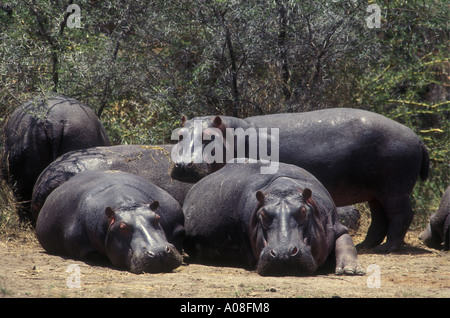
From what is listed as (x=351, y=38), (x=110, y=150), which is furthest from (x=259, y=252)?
(x=351, y=38)

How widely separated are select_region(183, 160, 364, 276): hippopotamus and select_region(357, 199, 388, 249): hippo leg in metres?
1.91

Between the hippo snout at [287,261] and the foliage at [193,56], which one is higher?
the foliage at [193,56]

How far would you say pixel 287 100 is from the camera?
1052cm

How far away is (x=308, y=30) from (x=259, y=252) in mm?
4937

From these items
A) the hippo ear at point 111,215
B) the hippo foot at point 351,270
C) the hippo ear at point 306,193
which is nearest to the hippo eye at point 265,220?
the hippo ear at point 306,193

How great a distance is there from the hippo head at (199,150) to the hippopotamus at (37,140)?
1.43 meters

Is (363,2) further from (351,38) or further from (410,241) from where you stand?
(410,241)

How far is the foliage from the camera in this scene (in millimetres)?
10125

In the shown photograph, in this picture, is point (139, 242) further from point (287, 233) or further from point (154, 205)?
point (287, 233)

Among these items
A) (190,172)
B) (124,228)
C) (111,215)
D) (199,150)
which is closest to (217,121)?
(199,150)

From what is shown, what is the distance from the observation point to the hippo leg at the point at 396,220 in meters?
8.49

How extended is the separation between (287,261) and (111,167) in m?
3.35

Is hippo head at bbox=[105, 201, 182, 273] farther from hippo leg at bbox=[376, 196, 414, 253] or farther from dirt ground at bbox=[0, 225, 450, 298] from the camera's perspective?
hippo leg at bbox=[376, 196, 414, 253]

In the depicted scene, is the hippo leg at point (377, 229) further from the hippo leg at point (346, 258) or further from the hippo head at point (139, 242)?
the hippo head at point (139, 242)
